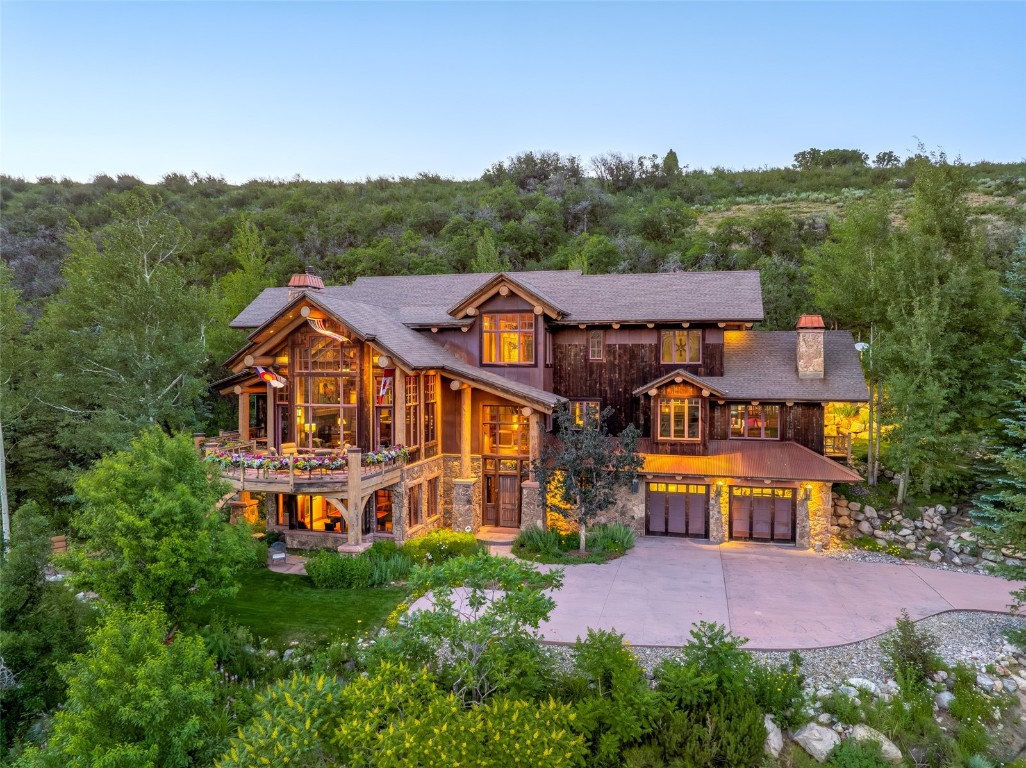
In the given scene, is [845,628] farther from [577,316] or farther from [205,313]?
[205,313]

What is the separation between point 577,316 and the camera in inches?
758

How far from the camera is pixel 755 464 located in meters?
16.8

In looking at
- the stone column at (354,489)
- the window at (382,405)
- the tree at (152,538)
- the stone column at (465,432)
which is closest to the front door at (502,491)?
the stone column at (465,432)

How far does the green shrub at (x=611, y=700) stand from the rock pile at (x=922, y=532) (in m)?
11.3

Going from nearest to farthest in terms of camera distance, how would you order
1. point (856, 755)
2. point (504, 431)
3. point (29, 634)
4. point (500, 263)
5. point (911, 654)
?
point (856, 755), point (29, 634), point (911, 654), point (504, 431), point (500, 263)

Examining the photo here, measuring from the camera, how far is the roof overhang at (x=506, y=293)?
60.0 ft

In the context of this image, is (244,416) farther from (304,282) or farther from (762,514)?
(762,514)

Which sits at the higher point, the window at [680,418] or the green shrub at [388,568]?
the window at [680,418]

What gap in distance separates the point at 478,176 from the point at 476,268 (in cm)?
3622

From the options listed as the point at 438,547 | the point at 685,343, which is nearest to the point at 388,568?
the point at 438,547

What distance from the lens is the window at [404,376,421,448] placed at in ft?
56.1

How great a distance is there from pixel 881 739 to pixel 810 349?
11902mm

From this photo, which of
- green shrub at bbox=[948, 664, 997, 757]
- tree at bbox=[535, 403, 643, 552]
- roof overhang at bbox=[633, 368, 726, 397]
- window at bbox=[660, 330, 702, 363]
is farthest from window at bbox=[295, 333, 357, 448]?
green shrub at bbox=[948, 664, 997, 757]

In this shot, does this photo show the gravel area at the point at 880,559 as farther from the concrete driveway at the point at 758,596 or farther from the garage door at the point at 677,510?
the garage door at the point at 677,510
